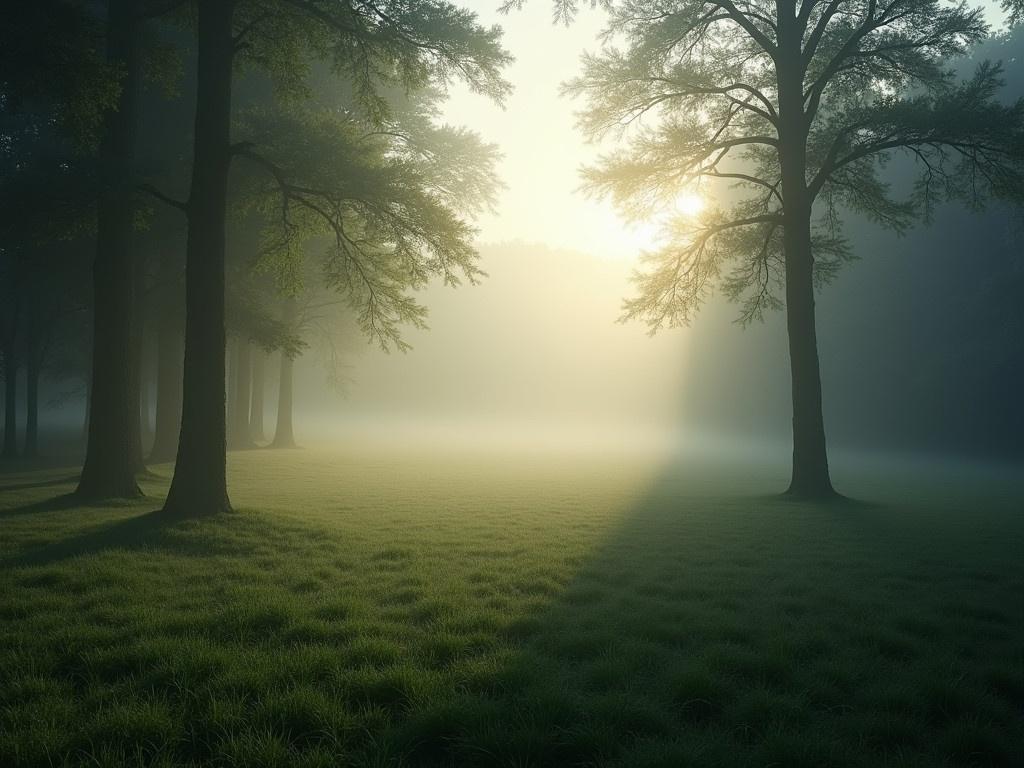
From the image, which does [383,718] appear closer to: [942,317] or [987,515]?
[987,515]

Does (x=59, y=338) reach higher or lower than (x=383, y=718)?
higher

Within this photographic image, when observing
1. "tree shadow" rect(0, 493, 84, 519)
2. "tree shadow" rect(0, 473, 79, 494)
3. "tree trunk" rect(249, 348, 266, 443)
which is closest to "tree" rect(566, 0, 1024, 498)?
"tree shadow" rect(0, 493, 84, 519)

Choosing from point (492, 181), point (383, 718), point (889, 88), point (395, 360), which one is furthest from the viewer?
point (395, 360)

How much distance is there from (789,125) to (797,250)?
2859 millimetres

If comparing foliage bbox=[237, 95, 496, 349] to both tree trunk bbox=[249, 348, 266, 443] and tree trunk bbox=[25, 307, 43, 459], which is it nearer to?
tree trunk bbox=[25, 307, 43, 459]

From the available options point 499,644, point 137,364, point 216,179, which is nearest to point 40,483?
point 137,364

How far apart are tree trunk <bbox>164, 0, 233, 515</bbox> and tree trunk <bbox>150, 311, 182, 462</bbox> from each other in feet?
40.6

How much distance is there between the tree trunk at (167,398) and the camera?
2080 cm

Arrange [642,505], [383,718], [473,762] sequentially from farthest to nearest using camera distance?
[642,505] < [383,718] < [473,762]

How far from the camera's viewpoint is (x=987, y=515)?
12.5 meters

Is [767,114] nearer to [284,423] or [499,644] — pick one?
[499,644]

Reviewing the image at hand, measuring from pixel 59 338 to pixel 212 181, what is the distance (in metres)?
22.2

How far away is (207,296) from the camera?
9703mm

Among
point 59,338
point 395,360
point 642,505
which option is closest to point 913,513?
point 642,505
